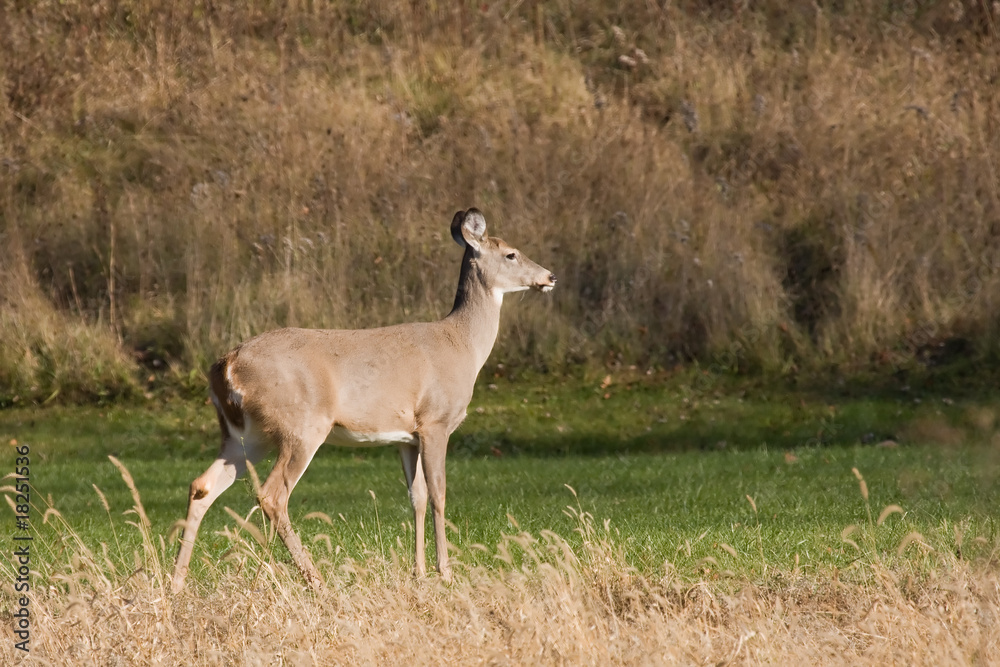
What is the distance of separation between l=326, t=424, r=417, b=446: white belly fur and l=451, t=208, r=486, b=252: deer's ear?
1267mm

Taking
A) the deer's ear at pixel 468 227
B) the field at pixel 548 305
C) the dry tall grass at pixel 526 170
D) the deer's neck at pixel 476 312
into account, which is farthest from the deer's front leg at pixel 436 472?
the dry tall grass at pixel 526 170

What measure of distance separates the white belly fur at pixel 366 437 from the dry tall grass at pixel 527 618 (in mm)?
754

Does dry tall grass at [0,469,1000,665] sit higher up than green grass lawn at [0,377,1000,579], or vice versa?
dry tall grass at [0,469,1000,665]

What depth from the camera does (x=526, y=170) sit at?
17.1 m

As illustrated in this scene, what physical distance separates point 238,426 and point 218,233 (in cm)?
1004

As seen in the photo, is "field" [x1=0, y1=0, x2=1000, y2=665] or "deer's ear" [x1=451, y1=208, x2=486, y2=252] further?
"deer's ear" [x1=451, y1=208, x2=486, y2=252]

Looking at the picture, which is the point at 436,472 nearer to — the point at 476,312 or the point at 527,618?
the point at 476,312

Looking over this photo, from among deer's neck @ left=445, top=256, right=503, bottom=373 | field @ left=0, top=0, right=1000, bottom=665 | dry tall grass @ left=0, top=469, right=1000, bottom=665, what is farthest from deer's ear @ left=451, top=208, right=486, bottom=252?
dry tall grass @ left=0, top=469, right=1000, bottom=665

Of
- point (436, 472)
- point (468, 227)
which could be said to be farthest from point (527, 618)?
point (468, 227)

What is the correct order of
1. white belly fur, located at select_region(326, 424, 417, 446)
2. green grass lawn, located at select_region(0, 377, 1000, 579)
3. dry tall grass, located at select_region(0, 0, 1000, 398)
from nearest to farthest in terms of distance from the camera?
white belly fur, located at select_region(326, 424, 417, 446) → green grass lawn, located at select_region(0, 377, 1000, 579) → dry tall grass, located at select_region(0, 0, 1000, 398)

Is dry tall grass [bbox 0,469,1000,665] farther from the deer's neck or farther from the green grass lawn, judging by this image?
the deer's neck

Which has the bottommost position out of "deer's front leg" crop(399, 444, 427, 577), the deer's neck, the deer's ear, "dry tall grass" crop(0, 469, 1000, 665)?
"deer's front leg" crop(399, 444, 427, 577)

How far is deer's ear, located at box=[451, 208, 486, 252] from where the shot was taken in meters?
7.59

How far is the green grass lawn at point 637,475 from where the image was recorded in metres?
7.13
